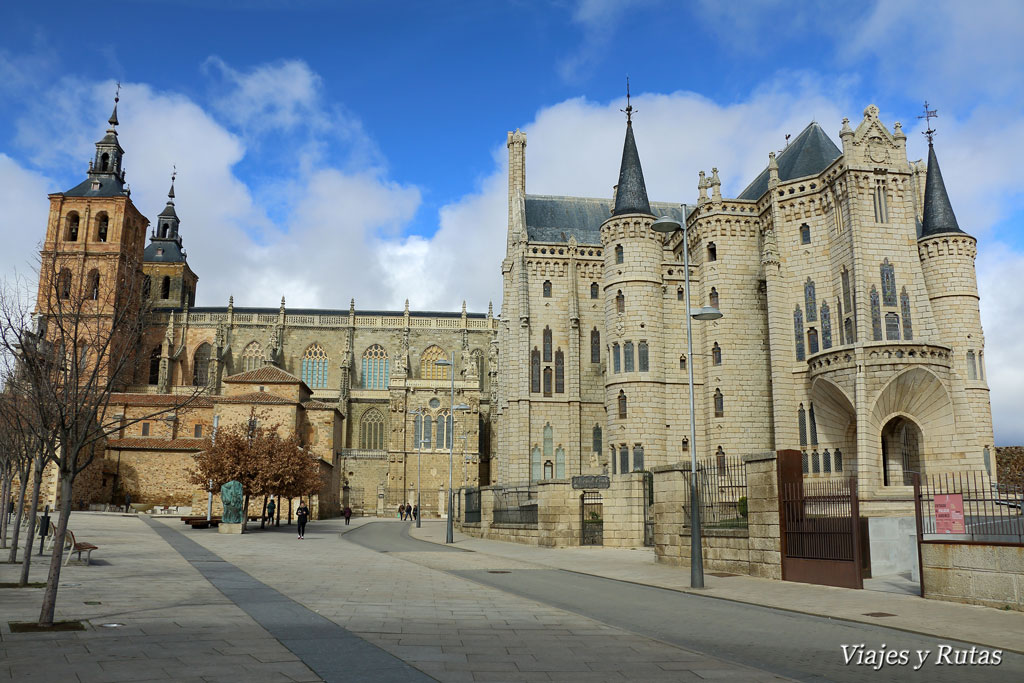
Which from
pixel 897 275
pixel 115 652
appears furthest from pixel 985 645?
pixel 897 275

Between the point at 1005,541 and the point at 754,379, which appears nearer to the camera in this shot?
the point at 1005,541

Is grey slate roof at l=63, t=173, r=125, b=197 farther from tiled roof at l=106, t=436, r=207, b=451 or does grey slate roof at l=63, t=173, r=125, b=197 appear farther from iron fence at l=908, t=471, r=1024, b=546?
iron fence at l=908, t=471, r=1024, b=546

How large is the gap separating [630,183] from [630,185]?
0.14 m

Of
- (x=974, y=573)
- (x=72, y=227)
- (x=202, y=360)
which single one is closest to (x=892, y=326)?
(x=974, y=573)

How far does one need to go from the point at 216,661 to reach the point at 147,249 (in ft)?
282

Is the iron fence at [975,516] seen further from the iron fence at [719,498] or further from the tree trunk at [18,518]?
the tree trunk at [18,518]

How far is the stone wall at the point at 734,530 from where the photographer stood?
17.1m

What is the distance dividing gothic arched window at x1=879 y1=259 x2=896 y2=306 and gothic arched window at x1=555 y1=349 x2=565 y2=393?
19.3 meters

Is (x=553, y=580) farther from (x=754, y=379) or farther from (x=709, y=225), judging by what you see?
(x=709, y=225)

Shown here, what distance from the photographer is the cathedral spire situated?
43.0m

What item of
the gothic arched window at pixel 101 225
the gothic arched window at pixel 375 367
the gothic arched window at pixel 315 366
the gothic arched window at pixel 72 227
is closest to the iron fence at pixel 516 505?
the gothic arched window at pixel 375 367

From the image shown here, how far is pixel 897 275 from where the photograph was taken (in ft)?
110

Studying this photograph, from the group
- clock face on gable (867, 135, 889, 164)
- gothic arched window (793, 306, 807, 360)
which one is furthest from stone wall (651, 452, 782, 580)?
clock face on gable (867, 135, 889, 164)

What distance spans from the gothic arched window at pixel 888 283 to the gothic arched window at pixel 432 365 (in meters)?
43.2
